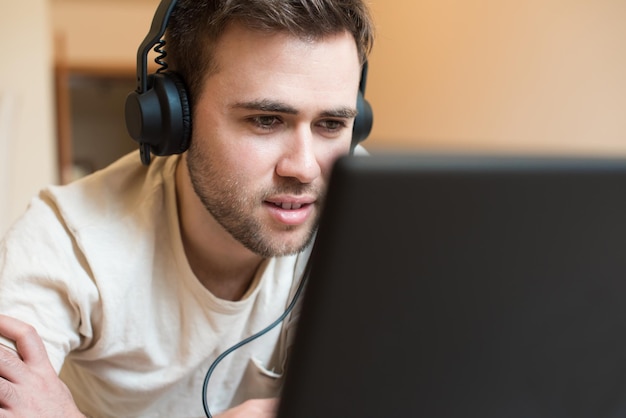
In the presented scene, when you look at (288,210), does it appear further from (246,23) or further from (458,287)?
(458,287)

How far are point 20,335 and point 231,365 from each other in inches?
14.9

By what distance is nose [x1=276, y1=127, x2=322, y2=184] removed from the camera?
849mm

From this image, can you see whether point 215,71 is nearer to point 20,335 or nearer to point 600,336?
point 20,335

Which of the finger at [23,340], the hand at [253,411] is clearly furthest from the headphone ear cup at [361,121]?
the finger at [23,340]

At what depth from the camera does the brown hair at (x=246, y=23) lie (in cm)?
90

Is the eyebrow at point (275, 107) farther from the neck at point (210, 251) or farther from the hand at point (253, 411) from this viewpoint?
the hand at point (253, 411)

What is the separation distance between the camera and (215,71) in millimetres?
936

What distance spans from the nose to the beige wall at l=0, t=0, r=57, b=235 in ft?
7.14

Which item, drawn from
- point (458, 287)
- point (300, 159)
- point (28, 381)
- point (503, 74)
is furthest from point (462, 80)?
point (458, 287)

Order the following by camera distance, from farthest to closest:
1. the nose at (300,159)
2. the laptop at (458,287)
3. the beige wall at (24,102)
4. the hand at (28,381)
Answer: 1. the beige wall at (24,102)
2. the nose at (300,159)
3. the hand at (28,381)
4. the laptop at (458,287)

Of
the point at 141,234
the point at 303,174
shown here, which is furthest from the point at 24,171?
the point at 303,174

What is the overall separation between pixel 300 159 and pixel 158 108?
0.23m

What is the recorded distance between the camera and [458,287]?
378mm

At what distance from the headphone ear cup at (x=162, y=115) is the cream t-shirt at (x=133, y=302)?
137mm
